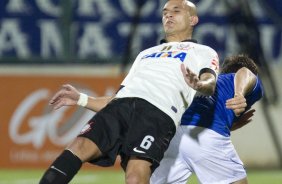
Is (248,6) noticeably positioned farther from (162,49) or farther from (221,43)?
(162,49)

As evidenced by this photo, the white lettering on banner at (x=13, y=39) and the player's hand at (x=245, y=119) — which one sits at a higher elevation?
the player's hand at (x=245, y=119)

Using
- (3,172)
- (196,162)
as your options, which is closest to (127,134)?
(196,162)

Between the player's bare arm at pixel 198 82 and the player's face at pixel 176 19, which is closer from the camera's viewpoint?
the player's bare arm at pixel 198 82

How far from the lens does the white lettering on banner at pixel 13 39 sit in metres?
13.4

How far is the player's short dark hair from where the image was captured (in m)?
6.93

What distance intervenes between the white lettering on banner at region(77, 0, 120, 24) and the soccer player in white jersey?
716 centimetres

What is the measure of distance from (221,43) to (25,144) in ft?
11.2

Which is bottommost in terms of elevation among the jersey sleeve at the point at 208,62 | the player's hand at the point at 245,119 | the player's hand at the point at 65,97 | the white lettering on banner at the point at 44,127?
the white lettering on banner at the point at 44,127

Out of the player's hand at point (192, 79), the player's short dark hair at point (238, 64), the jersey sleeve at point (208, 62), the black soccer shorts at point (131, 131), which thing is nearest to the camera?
the player's hand at point (192, 79)

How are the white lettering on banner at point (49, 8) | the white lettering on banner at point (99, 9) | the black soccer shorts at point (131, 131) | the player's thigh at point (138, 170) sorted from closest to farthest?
the player's thigh at point (138, 170), the black soccer shorts at point (131, 131), the white lettering on banner at point (49, 8), the white lettering on banner at point (99, 9)

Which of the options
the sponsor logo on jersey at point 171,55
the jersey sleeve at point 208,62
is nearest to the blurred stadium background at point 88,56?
the sponsor logo on jersey at point 171,55

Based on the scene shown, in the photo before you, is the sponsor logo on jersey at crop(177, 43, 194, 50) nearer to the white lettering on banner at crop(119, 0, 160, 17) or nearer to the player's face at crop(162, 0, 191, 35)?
the player's face at crop(162, 0, 191, 35)

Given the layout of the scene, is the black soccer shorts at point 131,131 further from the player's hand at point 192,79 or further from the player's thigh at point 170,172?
the player's thigh at point 170,172

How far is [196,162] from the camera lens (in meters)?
6.62
